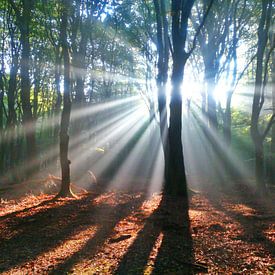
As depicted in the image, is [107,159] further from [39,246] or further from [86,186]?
[39,246]

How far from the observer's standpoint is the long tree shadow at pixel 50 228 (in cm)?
606

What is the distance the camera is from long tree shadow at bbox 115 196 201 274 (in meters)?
4.79

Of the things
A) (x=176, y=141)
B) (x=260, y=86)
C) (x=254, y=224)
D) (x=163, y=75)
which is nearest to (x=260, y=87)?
(x=260, y=86)

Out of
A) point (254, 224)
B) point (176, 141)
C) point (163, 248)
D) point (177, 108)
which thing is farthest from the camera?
point (177, 108)

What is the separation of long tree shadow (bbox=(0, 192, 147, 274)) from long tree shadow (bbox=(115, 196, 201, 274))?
0.96m

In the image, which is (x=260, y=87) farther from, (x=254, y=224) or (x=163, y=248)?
(x=163, y=248)

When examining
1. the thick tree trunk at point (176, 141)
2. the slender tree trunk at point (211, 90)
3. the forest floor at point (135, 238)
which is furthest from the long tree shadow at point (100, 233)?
the slender tree trunk at point (211, 90)

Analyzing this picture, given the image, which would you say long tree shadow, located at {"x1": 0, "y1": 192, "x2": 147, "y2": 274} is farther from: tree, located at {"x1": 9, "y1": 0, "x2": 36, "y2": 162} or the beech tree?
tree, located at {"x1": 9, "y1": 0, "x2": 36, "y2": 162}

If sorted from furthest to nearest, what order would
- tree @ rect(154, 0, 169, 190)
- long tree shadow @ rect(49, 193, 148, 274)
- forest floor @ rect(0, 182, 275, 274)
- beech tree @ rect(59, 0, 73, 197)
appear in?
tree @ rect(154, 0, 169, 190)
beech tree @ rect(59, 0, 73, 197)
long tree shadow @ rect(49, 193, 148, 274)
forest floor @ rect(0, 182, 275, 274)

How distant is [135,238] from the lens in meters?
6.38

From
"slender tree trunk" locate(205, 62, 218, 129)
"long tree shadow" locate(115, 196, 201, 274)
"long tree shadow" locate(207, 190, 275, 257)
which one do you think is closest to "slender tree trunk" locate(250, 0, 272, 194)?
"long tree shadow" locate(207, 190, 275, 257)

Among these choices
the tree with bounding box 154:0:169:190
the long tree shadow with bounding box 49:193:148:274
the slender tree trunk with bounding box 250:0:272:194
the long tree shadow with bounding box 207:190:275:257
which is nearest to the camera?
the long tree shadow with bounding box 49:193:148:274

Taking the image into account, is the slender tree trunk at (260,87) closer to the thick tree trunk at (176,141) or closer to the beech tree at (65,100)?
the thick tree trunk at (176,141)

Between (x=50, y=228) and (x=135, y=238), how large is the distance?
7.75 ft
